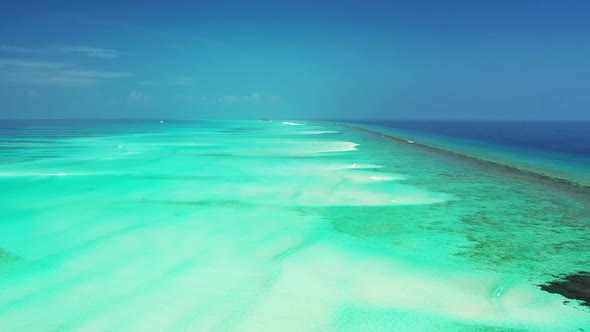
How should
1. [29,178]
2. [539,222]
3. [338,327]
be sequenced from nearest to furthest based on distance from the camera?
[338,327] < [539,222] < [29,178]

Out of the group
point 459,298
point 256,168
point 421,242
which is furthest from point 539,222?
point 256,168

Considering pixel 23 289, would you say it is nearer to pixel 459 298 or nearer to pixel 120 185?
pixel 459 298

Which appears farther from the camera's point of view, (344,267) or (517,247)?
(517,247)

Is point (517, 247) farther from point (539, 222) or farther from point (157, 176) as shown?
point (157, 176)

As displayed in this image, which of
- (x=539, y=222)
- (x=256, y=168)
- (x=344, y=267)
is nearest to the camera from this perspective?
(x=344, y=267)

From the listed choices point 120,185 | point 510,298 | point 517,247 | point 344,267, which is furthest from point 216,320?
point 120,185

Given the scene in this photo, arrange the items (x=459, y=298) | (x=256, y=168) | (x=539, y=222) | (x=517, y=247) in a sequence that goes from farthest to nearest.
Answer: (x=256, y=168)
(x=539, y=222)
(x=517, y=247)
(x=459, y=298)
